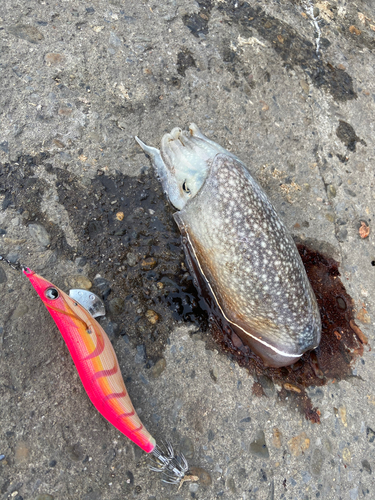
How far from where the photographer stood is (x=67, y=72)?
3301 mm

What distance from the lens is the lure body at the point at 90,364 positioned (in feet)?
7.80

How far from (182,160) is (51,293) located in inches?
62.5

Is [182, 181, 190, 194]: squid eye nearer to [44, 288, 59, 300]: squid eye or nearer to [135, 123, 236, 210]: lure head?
[135, 123, 236, 210]: lure head

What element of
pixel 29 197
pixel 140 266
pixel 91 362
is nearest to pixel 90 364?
pixel 91 362

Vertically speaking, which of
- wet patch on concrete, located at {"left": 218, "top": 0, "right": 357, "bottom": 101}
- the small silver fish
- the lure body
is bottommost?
the lure body

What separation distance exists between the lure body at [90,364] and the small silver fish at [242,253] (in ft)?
3.74

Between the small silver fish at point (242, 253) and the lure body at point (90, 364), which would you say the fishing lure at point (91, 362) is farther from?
the small silver fish at point (242, 253)

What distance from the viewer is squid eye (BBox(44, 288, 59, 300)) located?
2346 millimetres

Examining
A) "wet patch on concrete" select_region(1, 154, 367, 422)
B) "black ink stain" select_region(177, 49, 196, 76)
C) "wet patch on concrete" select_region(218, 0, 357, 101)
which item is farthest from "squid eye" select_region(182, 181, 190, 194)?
"wet patch on concrete" select_region(218, 0, 357, 101)

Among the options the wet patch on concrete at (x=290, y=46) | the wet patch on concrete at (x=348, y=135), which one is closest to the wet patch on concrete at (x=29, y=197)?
the wet patch on concrete at (x=290, y=46)

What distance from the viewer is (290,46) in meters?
4.10

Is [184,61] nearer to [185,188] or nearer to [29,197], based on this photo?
[185,188]

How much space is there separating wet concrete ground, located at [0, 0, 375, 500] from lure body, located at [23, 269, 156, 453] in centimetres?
18

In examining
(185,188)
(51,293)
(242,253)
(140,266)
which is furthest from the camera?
(185,188)
